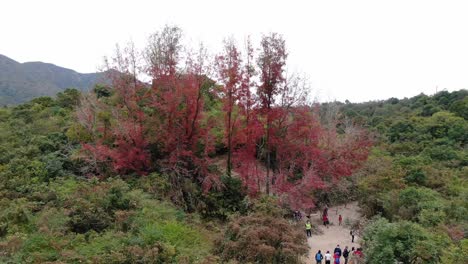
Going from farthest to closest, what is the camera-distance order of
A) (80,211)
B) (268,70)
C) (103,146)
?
(268,70), (103,146), (80,211)

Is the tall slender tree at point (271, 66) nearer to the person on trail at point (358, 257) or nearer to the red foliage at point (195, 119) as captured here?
the red foliage at point (195, 119)

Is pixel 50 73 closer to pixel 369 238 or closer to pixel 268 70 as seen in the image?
pixel 268 70

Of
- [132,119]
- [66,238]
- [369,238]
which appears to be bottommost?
[369,238]

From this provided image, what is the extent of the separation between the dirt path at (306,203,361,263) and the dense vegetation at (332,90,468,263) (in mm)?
1694

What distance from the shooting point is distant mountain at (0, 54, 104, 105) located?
55125 mm

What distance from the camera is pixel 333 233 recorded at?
2008 centimetres

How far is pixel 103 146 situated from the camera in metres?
16.6

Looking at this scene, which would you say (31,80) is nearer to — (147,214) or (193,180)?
(193,180)

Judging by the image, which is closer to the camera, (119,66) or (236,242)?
(236,242)

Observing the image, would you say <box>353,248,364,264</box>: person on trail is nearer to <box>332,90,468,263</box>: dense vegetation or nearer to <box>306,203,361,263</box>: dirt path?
<box>332,90,468,263</box>: dense vegetation

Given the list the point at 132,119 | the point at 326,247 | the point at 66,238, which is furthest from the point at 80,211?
the point at 326,247

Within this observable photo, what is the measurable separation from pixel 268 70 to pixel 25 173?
43.5ft

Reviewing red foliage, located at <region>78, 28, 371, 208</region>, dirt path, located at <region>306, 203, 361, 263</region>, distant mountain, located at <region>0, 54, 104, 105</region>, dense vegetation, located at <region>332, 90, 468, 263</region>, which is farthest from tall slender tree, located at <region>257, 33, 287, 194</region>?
distant mountain, located at <region>0, 54, 104, 105</region>

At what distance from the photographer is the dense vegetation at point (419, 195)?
12.1 metres
